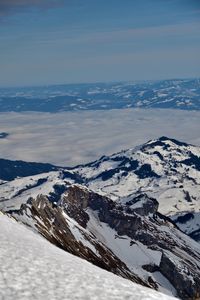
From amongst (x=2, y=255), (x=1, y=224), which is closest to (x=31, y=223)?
(x=1, y=224)

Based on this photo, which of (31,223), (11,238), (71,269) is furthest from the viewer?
(31,223)

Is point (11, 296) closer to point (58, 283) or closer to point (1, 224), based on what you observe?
point (58, 283)

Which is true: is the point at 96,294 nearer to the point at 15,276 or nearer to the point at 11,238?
the point at 15,276

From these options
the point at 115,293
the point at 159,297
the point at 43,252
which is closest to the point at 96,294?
the point at 115,293

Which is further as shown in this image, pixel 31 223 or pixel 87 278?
pixel 31 223

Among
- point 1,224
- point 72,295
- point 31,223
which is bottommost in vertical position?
point 31,223

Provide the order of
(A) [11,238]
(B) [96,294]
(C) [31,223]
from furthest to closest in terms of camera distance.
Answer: (C) [31,223] → (A) [11,238] → (B) [96,294]

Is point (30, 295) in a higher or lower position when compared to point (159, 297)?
higher
